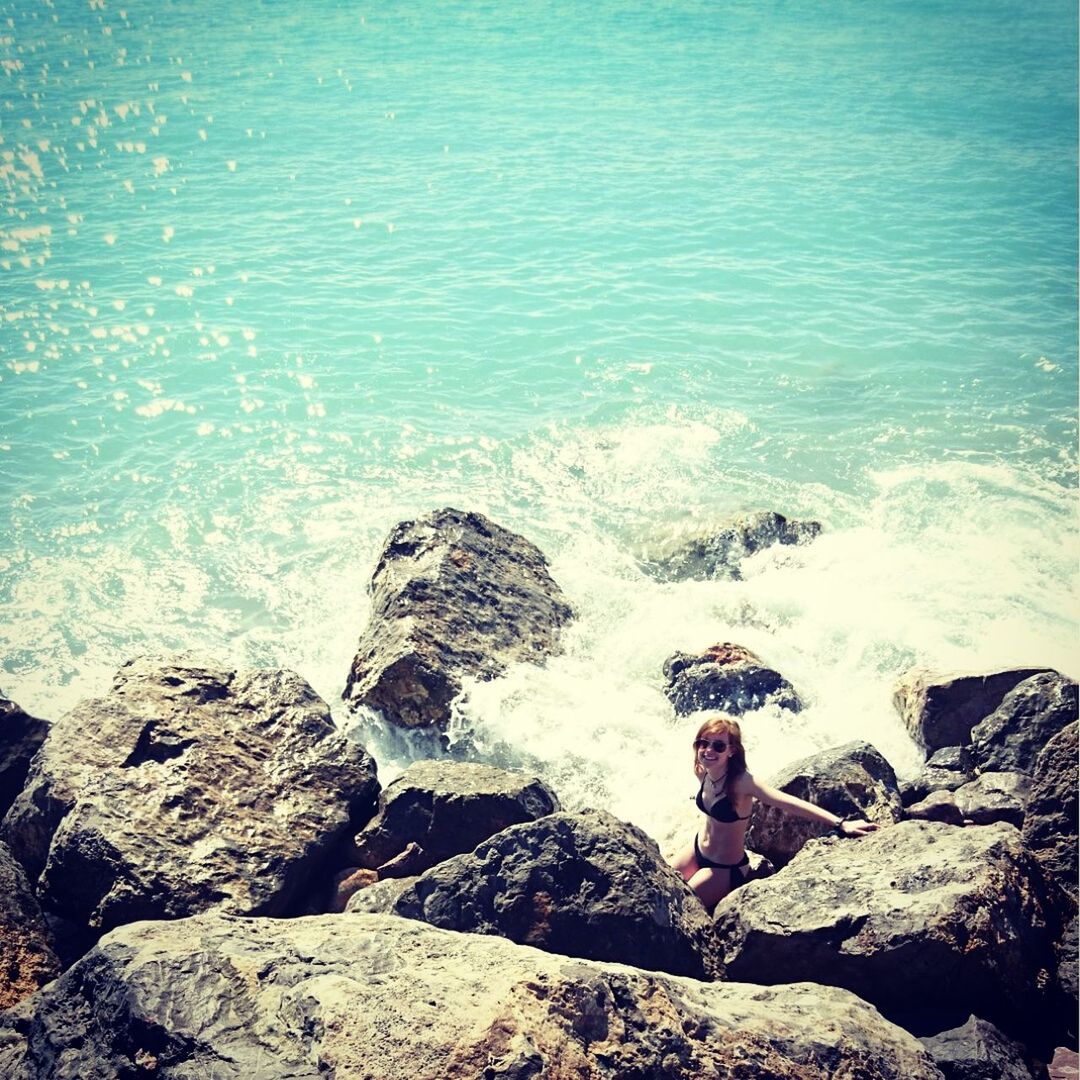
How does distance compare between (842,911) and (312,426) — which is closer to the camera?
(842,911)

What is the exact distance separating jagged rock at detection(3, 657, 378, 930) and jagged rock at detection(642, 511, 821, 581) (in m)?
6.15

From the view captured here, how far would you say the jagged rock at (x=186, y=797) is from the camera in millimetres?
7145

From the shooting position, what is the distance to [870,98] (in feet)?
118

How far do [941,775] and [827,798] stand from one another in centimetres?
Result: 119

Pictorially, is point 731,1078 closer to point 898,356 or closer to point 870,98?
point 898,356

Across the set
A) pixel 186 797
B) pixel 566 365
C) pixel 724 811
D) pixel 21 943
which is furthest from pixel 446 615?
pixel 566 365

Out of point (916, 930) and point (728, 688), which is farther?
point (728, 688)

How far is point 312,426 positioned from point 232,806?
11224 millimetres

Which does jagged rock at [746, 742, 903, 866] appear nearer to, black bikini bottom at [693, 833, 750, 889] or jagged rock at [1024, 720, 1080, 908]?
black bikini bottom at [693, 833, 750, 889]

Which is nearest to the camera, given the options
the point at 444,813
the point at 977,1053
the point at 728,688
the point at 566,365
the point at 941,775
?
the point at 977,1053

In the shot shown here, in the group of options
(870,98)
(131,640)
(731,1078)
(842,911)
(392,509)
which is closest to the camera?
(731,1078)

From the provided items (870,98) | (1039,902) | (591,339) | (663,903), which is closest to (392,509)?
(591,339)

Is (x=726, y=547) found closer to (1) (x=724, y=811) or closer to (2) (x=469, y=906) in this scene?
(1) (x=724, y=811)

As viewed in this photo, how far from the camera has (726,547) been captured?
13836mm
